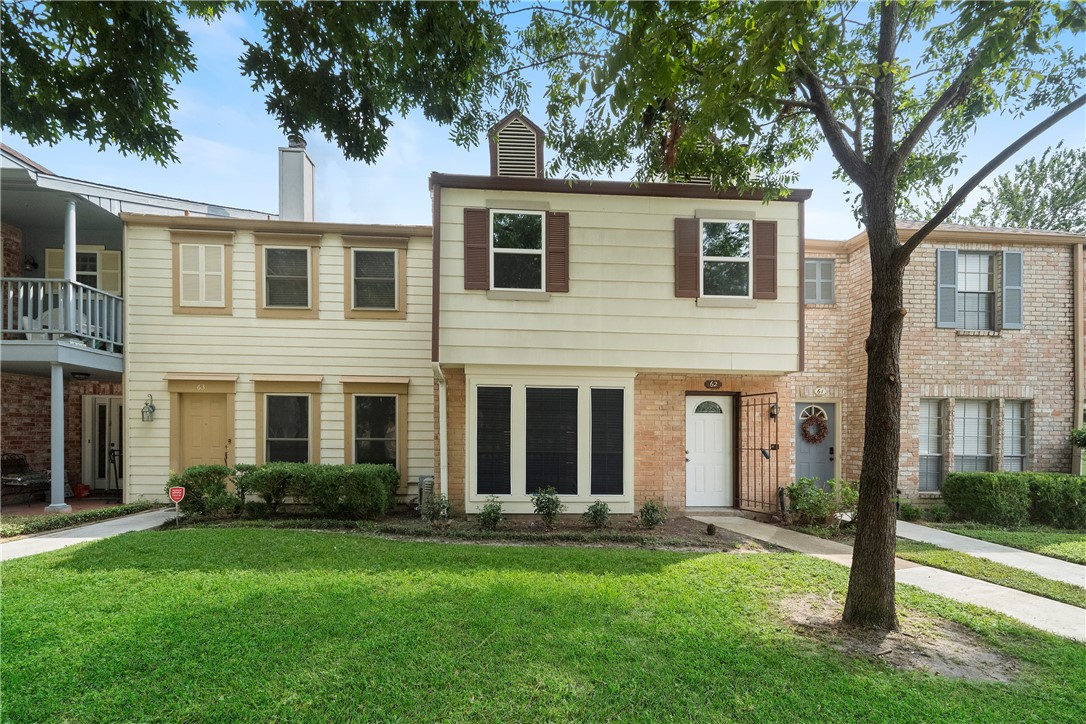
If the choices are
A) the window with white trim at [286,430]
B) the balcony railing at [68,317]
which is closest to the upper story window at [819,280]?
the window with white trim at [286,430]

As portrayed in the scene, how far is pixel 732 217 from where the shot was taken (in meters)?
8.02

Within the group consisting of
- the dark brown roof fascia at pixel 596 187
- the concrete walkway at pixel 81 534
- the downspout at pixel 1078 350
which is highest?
the dark brown roof fascia at pixel 596 187

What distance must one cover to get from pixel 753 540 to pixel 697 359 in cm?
285

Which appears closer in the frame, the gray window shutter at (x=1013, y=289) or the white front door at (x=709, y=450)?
the white front door at (x=709, y=450)

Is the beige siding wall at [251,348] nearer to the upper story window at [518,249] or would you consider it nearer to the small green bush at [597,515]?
the upper story window at [518,249]

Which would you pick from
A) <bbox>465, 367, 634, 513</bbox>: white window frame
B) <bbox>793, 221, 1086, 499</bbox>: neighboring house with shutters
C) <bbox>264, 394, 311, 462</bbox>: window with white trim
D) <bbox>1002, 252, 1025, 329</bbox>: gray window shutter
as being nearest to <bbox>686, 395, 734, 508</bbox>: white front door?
<bbox>465, 367, 634, 513</bbox>: white window frame

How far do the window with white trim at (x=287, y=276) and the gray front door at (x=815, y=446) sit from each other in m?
10.7

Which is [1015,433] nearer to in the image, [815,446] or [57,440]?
[815,446]

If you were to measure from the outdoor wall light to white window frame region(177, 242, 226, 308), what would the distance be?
1951mm

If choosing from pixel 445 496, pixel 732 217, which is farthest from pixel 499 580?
pixel 732 217

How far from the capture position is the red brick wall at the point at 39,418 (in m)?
9.66

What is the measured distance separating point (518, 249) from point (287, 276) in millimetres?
5158

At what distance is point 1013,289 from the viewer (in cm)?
998

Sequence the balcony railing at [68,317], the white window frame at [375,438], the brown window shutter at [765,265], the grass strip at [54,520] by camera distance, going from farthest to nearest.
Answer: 1. the white window frame at [375,438]
2. the balcony railing at [68,317]
3. the brown window shutter at [765,265]
4. the grass strip at [54,520]
